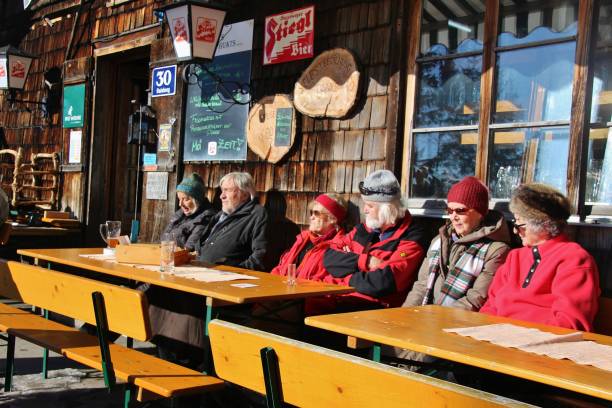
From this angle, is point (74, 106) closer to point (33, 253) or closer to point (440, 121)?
point (33, 253)

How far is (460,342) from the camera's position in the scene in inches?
86.4

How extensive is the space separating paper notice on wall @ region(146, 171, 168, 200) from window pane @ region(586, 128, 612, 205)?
3934mm

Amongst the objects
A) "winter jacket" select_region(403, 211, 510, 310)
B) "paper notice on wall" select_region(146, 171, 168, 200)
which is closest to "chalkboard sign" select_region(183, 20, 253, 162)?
"paper notice on wall" select_region(146, 171, 168, 200)

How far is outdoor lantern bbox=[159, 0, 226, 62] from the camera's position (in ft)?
17.5

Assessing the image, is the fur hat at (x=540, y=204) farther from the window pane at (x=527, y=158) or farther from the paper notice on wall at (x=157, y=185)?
the paper notice on wall at (x=157, y=185)

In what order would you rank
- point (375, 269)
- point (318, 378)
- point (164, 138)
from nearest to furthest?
point (318, 378) < point (375, 269) < point (164, 138)

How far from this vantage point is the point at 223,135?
5.91 m

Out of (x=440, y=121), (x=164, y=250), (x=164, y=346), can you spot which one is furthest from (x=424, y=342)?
(x=440, y=121)

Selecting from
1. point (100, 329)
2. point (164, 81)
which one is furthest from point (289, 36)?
point (100, 329)

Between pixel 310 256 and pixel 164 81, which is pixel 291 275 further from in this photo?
pixel 164 81

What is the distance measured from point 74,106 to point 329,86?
13.6ft

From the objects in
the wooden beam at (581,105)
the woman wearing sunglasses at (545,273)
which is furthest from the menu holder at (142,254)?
the wooden beam at (581,105)

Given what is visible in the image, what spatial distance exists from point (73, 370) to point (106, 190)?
3.69 meters

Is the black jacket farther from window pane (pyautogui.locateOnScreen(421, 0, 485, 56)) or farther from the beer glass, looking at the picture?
window pane (pyautogui.locateOnScreen(421, 0, 485, 56))
